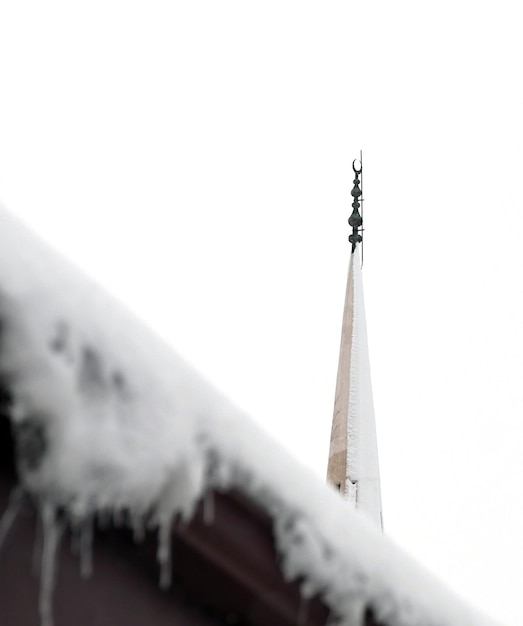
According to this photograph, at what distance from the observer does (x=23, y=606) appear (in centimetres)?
134

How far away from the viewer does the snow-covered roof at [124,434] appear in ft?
3.81

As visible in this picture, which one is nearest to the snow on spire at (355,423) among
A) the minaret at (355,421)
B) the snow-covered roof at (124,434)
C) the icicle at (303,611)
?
the minaret at (355,421)

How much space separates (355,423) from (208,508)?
8.80 metres

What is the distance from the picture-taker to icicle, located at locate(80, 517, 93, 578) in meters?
1.35

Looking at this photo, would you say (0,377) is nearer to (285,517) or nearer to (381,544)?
Result: (285,517)

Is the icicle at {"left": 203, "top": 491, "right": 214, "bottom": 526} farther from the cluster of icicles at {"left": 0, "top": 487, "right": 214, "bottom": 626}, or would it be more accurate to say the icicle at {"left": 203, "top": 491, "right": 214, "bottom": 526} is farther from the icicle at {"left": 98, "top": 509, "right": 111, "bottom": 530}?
the icicle at {"left": 98, "top": 509, "right": 111, "bottom": 530}

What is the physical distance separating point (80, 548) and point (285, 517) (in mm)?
312

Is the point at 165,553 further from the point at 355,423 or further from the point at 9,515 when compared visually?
the point at 355,423

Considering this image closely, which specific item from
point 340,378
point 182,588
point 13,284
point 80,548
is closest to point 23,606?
point 80,548

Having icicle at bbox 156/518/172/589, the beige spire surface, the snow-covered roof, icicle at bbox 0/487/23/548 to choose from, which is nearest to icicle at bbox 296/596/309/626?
the snow-covered roof

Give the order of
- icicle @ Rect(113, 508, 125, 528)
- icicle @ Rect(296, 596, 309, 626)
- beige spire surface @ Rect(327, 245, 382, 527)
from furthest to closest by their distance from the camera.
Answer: beige spire surface @ Rect(327, 245, 382, 527), icicle @ Rect(296, 596, 309, 626), icicle @ Rect(113, 508, 125, 528)

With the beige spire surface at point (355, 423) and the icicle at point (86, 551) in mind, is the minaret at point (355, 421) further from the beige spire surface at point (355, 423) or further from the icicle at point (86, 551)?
the icicle at point (86, 551)

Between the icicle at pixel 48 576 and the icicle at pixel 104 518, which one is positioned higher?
the icicle at pixel 104 518

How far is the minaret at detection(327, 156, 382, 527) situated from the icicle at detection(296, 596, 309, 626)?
7.99 metres
